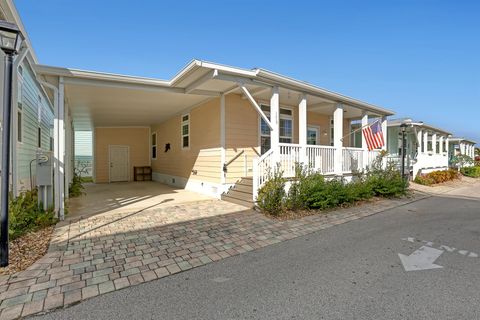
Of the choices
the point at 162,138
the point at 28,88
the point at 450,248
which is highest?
the point at 28,88

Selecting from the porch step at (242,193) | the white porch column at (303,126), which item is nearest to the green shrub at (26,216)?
the porch step at (242,193)

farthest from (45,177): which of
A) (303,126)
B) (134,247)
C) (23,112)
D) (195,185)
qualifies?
(303,126)

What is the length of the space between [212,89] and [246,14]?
3.76m

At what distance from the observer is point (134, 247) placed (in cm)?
392

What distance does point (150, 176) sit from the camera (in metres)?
14.6

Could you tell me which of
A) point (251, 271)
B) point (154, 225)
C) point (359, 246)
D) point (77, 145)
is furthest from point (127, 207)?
point (77, 145)

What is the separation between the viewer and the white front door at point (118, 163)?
46.7ft

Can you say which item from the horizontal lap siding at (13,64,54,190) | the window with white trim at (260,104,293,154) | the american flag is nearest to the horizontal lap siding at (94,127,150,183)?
the horizontal lap siding at (13,64,54,190)

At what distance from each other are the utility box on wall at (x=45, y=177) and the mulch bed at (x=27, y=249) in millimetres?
782

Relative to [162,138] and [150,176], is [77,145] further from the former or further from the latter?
[162,138]

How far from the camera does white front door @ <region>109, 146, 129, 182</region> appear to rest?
1423cm

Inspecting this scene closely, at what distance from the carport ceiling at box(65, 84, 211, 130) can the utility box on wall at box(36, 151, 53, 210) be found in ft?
7.24

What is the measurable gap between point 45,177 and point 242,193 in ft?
15.5

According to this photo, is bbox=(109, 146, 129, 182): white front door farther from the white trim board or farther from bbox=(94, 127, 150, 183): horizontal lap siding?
the white trim board
